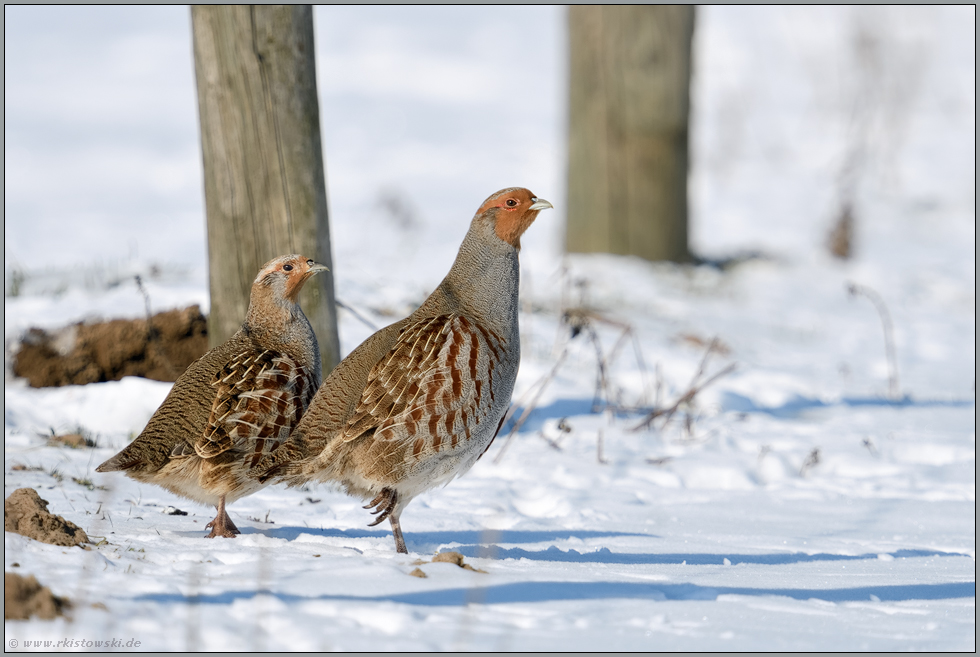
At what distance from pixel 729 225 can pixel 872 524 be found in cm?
826

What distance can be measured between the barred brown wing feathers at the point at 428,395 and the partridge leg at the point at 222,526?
473mm

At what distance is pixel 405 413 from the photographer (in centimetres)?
288

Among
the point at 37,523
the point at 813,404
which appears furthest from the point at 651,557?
the point at 813,404

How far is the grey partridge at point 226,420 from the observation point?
9.53 feet

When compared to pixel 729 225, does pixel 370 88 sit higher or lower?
higher

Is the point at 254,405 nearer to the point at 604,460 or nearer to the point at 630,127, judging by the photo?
the point at 604,460

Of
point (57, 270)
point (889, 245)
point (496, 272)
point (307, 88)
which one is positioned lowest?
point (889, 245)

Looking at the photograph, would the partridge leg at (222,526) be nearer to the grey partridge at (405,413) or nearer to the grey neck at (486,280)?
the grey partridge at (405,413)

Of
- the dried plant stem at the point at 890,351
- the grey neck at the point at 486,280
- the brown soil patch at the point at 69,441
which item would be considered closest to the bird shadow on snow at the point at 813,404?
the dried plant stem at the point at 890,351

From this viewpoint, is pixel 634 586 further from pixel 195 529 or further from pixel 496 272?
pixel 195 529

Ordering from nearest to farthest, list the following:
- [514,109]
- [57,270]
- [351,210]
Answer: [57,270] < [351,210] < [514,109]

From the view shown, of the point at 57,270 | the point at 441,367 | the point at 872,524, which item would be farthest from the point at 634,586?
the point at 57,270

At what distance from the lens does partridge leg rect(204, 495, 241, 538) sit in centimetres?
291

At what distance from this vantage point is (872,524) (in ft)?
12.0
